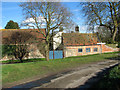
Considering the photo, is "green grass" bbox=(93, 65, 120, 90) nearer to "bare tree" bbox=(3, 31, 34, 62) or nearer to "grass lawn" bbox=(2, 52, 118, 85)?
"grass lawn" bbox=(2, 52, 118, 85)

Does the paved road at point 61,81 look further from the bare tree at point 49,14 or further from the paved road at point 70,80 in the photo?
the bare tree at point 49,14

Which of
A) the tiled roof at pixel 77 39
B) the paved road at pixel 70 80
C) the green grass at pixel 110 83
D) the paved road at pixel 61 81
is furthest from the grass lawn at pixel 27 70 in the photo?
the tiled roof at pixel 77 39

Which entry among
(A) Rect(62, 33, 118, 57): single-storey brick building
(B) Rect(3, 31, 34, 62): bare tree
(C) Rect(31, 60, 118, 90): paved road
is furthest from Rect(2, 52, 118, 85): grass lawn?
(A) Rect(62, 33, 118, 57): single-storey brick building

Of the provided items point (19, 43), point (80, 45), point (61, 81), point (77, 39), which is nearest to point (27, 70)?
point (61, 81)

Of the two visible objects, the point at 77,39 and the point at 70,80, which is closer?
the point at 70,80

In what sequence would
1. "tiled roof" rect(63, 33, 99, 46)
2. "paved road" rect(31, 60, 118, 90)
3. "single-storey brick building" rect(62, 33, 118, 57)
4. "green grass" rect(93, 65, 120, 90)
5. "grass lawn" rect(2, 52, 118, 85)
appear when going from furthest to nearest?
1. "tiled roof" rect(63, 33, 99, 46)
2. "single-storey brick building" rect(62, 33, 118, 57)
3. "grass lawn" rect(2, 52, 118, 85)
4. "paved road" rect(31, 60, 118, 90)
5. "green grass" rect(93, 65, 120, 90)

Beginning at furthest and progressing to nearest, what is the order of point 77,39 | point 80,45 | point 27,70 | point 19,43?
point 77,39 < point 80,45 < point 19,43 < point 27,70

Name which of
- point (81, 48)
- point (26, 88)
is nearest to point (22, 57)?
point (81, 48)

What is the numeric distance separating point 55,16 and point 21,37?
258 inches

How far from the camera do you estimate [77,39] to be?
32781mm

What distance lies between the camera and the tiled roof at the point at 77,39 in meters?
31.4

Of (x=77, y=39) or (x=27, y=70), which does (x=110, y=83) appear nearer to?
(x=27, y=70)

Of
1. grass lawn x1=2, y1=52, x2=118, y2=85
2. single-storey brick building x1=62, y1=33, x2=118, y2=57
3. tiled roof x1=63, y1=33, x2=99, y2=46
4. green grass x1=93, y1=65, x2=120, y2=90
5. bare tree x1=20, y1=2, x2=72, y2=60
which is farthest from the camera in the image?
tiled roof x1=63, y1=33, x2=99, y2=46

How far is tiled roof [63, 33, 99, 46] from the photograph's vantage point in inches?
1235
